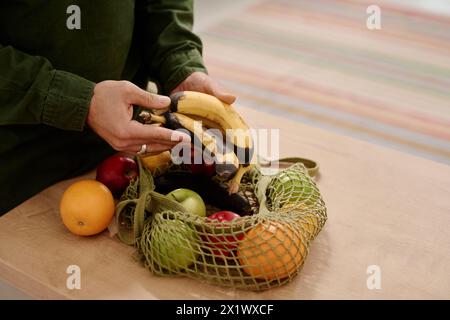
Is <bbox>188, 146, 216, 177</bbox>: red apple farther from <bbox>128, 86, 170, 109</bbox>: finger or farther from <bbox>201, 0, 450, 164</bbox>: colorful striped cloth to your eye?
<bbox>201, 0, 450, 164</bbox>: colorful striped cloth

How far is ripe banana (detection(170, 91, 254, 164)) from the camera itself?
103 centimetres

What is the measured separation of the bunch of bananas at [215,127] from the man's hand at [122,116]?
32mm

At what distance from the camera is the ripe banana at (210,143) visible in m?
0.99

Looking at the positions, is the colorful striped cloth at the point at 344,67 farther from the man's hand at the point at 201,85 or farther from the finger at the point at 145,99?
the finger at the point at 145,99

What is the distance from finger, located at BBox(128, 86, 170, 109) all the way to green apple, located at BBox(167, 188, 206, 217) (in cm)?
15

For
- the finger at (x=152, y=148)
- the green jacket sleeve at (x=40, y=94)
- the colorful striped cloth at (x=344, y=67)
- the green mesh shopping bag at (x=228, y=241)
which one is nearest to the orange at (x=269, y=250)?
the green mesh shopping bag at (x=228, y=241)

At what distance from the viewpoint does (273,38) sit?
2.16m

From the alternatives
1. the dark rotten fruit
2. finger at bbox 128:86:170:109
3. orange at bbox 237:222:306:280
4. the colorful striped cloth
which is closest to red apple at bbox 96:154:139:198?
the dark rotten fruit

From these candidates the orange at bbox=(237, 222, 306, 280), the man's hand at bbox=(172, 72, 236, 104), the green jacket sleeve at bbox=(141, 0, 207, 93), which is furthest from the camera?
the green jacket sleeve at bbox=(141, 0, 207, 93)

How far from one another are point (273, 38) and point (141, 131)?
1.30 meters

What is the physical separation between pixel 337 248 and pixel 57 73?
56 cm
